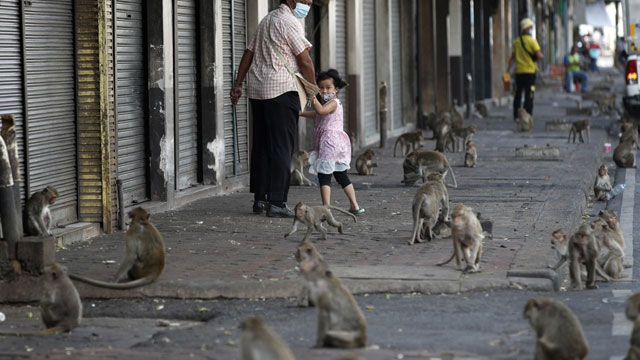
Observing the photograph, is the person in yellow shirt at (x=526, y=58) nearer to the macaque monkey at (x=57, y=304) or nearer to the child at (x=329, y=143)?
the child at (x=329, y=143)

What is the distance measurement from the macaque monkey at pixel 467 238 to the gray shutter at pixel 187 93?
4980 millimetres

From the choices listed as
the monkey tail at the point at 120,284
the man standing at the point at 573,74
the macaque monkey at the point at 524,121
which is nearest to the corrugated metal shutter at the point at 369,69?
the macaque monkey at the point at 524,121

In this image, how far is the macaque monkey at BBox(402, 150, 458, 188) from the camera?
51.3 ft

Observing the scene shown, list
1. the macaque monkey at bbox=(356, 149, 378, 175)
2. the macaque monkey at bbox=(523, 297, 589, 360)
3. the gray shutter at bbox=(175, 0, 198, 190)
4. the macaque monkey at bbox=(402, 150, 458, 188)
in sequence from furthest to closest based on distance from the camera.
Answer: the macaque monkey at bbox=(356, 149, 378, 175), the macaque monkey at bbox=(402, 150, 458, 188), the gray shutter at bbox=(175, 0, 198, 190), the macaque monkey at bbox=(523, 297, 589, 360)

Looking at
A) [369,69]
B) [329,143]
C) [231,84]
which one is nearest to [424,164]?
[231,84]

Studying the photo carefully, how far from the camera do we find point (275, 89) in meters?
12.5

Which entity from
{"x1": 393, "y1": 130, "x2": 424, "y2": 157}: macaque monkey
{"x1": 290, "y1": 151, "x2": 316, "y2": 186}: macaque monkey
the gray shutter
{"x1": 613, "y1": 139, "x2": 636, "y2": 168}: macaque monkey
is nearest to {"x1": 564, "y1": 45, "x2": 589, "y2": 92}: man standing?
{"x1": 393, "y1": 130, "x2": 424, "y2": 157}: macaque monkey

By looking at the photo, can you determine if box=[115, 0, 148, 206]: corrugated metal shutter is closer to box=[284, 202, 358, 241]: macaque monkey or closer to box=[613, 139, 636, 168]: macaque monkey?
box=[284, 202, 358, 241]: macaque monkey

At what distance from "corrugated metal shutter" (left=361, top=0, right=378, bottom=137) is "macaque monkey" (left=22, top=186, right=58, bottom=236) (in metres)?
13.5

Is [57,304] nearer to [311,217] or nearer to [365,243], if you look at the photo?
[311,217]

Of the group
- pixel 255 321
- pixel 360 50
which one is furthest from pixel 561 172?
pixel 255 321

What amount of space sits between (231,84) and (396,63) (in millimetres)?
11550

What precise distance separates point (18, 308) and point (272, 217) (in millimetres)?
4128

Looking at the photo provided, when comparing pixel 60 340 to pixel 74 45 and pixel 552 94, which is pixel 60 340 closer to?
pixel 74 45
